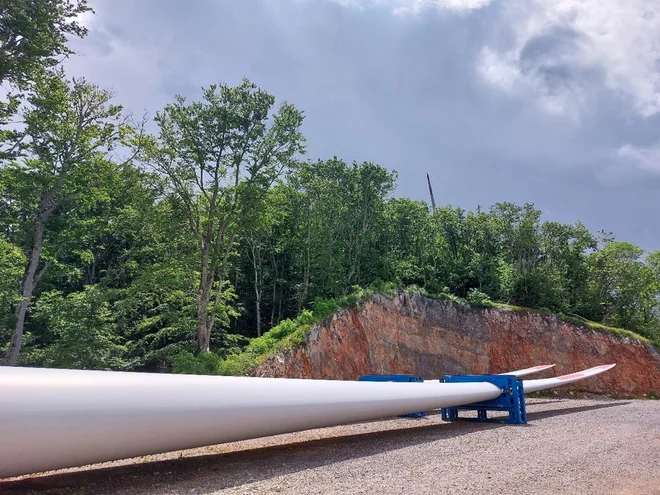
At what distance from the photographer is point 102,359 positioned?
571 inches

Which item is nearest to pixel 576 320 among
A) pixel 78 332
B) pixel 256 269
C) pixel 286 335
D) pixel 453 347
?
pixel 453 347

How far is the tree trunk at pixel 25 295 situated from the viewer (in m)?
12.8

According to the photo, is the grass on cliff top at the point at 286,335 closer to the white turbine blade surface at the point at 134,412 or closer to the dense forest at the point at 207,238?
the dense forest at the point at 207,238

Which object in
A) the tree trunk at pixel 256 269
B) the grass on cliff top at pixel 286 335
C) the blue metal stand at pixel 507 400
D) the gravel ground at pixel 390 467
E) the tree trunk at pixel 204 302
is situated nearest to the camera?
the gravel ground at pixel 390 467

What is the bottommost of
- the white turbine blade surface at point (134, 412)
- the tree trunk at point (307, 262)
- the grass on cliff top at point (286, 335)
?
the white turbine blade surface at point (134, 412)

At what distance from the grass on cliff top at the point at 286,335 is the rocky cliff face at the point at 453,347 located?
252 millimetres

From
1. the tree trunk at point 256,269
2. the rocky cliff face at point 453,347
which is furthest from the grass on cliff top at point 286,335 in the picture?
the tree trunk at point 256,269

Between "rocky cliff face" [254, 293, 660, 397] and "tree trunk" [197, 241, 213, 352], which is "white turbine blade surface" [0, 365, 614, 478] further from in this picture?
"tree trunk" [197, 241, 213, 352]

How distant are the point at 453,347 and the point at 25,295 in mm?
15856

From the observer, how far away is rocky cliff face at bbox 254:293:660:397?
14758 millimetres

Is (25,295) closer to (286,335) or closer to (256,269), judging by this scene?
(286,335)

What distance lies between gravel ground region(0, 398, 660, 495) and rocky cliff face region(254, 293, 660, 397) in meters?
6.48

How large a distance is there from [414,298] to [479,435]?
36.5 feet

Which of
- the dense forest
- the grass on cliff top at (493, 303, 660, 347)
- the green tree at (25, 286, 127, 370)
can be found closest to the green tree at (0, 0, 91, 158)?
the dense forest
